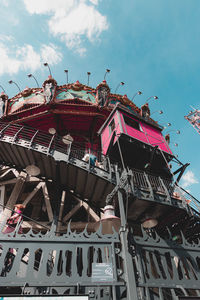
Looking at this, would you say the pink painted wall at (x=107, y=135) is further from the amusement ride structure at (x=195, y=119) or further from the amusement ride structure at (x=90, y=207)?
the amusement ride structure at (x=195, y=119)

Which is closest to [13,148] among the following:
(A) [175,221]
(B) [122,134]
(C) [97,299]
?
(B) [122,134]

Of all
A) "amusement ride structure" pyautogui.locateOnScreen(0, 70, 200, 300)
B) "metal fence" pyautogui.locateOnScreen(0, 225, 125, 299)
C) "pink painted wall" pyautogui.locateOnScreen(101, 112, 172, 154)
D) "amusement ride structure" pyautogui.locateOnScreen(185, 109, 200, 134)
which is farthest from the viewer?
"amusement ride structure" pyautogui.locateOnScreen(185, 109, 200, 134)

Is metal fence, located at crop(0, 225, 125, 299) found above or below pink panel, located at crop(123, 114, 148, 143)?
below

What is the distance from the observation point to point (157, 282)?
3.12 m

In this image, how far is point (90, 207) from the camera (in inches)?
347

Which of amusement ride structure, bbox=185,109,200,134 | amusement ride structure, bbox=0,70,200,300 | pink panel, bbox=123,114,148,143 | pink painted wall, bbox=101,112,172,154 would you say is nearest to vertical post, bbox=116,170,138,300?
amusement ride structure, bbox=0,70,200,300

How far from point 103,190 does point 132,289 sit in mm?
5100

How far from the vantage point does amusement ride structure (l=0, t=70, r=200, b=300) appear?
3043 mm

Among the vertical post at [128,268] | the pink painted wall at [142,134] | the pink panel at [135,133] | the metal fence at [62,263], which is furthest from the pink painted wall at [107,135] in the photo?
the metal fence at [62,263]

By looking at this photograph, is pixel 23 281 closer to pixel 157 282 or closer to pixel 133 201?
pixel 157 282

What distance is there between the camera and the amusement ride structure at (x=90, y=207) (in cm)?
304

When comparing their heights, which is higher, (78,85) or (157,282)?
(78,85)

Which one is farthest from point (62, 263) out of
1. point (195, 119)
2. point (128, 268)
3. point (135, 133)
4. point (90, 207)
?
point (195, 119)

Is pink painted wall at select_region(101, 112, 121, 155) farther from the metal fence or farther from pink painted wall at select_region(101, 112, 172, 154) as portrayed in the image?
the metal fence
